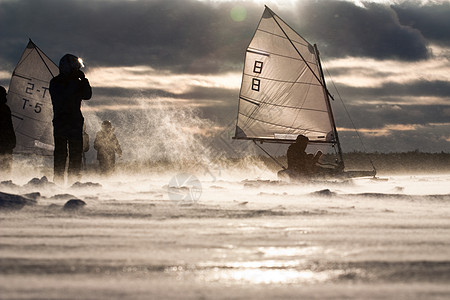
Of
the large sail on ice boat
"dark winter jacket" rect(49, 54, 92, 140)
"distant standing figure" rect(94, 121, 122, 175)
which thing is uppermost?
the large sail on ice boat

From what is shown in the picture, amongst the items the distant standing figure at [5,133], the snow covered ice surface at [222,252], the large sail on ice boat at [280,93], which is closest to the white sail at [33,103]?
the large sail on ice boat at [280,93]

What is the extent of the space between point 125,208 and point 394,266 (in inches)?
179

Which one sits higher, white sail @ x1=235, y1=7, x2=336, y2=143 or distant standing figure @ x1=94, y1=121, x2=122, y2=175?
white sail @ x1=235, y1=7, x2=336, y2=143

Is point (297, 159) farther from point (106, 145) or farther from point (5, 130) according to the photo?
point (5, 130)

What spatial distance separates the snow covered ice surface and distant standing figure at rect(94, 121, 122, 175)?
982cm

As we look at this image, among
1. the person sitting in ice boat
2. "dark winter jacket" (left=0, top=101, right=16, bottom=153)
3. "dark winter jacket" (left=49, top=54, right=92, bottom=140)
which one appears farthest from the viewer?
the person sitting in ice boat

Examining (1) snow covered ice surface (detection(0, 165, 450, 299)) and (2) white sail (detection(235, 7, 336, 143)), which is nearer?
(1) snow covered ice surface (detection(0, 165, 450, 299))

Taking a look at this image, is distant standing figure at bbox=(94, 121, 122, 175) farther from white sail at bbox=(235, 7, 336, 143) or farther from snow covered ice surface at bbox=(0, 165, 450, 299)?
snow covered ice surface at bbox=(0, 165, 450, 299)

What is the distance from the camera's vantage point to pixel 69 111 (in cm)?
1177

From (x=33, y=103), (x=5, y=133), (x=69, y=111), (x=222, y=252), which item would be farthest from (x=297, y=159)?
(x=222, y=252)

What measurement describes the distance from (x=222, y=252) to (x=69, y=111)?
820 centimetres

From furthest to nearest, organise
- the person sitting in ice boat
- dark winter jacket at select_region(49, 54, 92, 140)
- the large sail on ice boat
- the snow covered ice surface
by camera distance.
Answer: the large sail on ice boat, the person sitting in ice boat, dark winter jacket at select_region(49, 54, 92, 140), the snow covered ice surface

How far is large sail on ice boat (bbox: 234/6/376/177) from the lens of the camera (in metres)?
24.2

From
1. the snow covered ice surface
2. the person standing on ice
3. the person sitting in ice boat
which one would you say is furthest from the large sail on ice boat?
the snow covered ice surface
